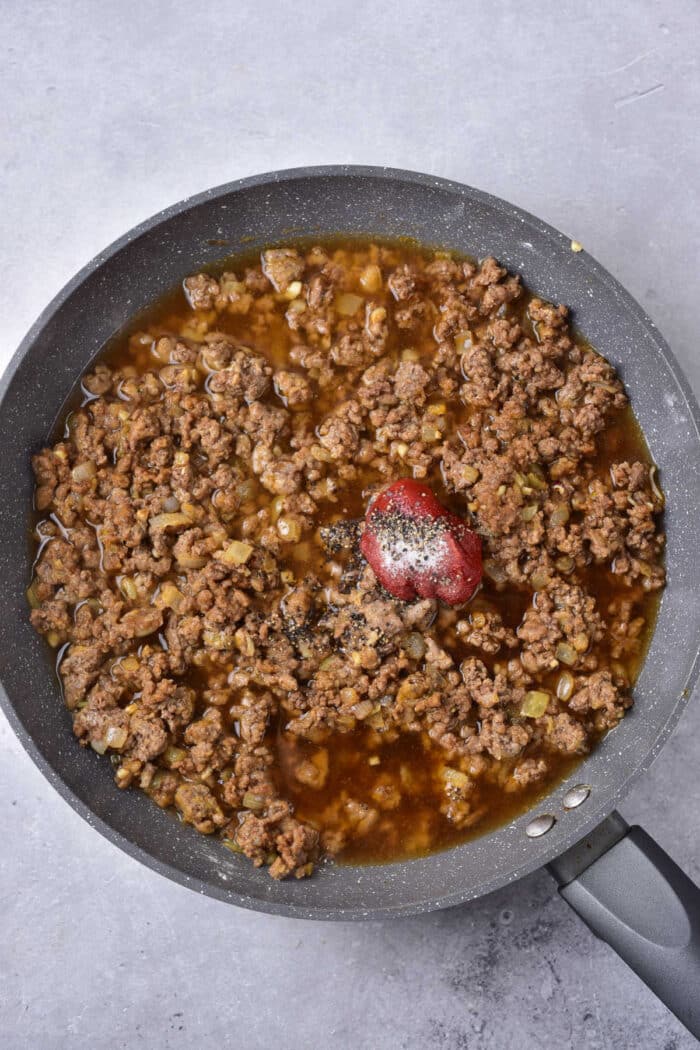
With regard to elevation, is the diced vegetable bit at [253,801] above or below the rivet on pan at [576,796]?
below

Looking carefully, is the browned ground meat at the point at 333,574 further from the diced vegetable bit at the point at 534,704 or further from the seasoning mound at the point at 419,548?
the seasoning mound at the point at 419,548

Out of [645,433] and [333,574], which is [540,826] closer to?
[333,574]

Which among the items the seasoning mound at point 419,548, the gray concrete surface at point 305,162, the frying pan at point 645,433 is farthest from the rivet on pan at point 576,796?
the seasoning mound at point 419,548

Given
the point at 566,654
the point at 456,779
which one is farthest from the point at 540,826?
the point at 566,654

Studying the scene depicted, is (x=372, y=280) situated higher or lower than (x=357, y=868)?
higher

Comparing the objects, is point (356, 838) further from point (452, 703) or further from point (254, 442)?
point (254, 442)

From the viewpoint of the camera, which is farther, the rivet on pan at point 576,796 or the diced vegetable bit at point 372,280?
the diced vegetable bit at point 372,280

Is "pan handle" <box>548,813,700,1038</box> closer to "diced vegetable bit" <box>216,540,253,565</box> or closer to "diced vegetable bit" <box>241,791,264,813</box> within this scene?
"diced vegetable bit" <box>241,791,264,813</box>
